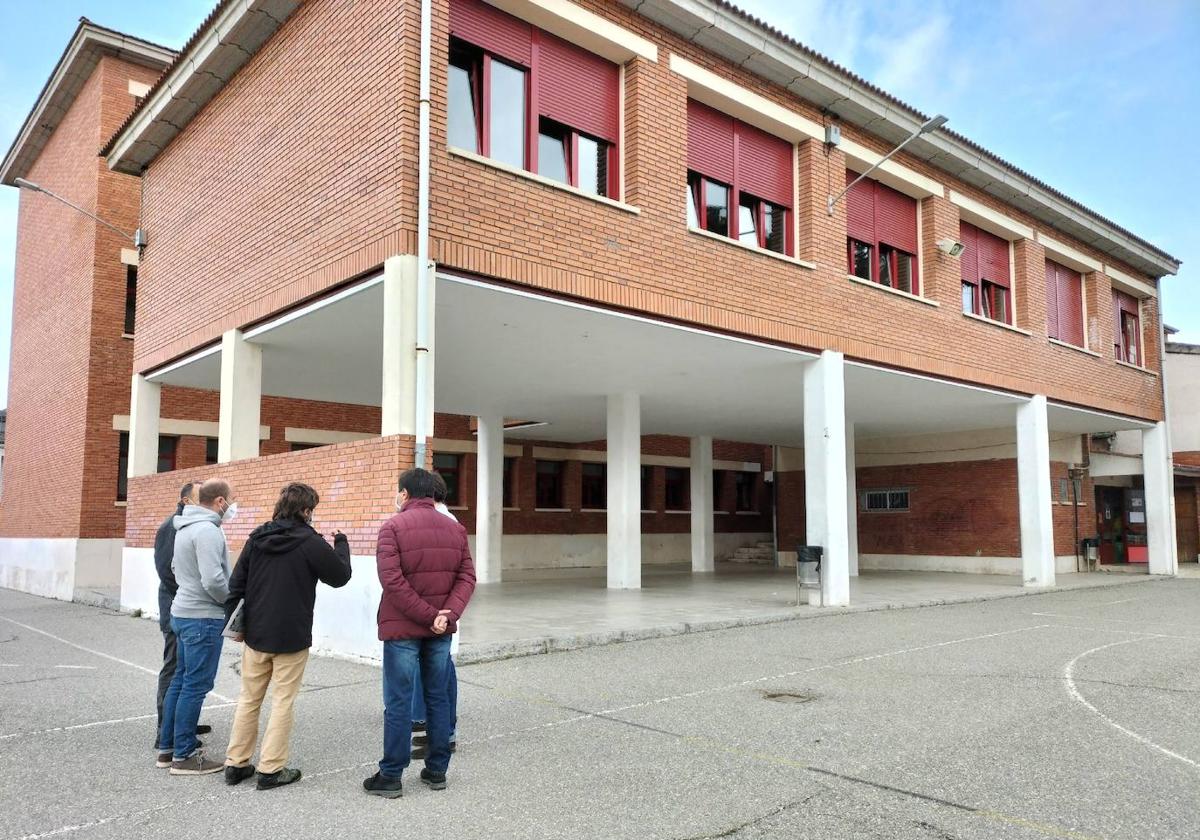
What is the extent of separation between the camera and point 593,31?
1140 centimetres

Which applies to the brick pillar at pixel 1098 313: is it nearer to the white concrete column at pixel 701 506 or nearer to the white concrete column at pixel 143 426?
the white concrete column at pixel 701 506

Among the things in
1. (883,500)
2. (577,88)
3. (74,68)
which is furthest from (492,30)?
(883,500)

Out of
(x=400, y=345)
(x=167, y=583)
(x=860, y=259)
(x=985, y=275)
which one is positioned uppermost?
(x=985, y=275)

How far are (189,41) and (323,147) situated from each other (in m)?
3.70

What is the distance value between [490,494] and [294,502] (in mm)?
15159

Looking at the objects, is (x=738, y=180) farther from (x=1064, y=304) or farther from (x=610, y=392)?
(x=1064, y=304)

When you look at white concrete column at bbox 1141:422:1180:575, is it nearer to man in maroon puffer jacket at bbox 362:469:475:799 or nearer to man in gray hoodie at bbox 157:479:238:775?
man in maroon puffer jacket at bbox 362:469:475:799

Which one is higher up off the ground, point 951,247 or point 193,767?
point 951,247

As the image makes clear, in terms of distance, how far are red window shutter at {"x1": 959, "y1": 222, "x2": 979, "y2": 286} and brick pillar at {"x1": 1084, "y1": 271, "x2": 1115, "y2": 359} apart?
17.2 feet

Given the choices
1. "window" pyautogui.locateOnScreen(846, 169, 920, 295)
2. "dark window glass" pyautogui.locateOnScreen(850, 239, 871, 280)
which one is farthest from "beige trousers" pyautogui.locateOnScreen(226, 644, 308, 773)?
"dark window glass" pyautogui.locateOnScreen(850, 239, 871, 280)

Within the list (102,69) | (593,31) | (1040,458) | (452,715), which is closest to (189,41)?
(593,31)

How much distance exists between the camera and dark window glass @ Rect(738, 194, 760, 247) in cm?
1384

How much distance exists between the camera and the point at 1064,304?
69.5 feet

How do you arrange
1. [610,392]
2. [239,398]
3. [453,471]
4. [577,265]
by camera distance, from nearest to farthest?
[577,265] < [239,398] < [610,392] < [453,471]
